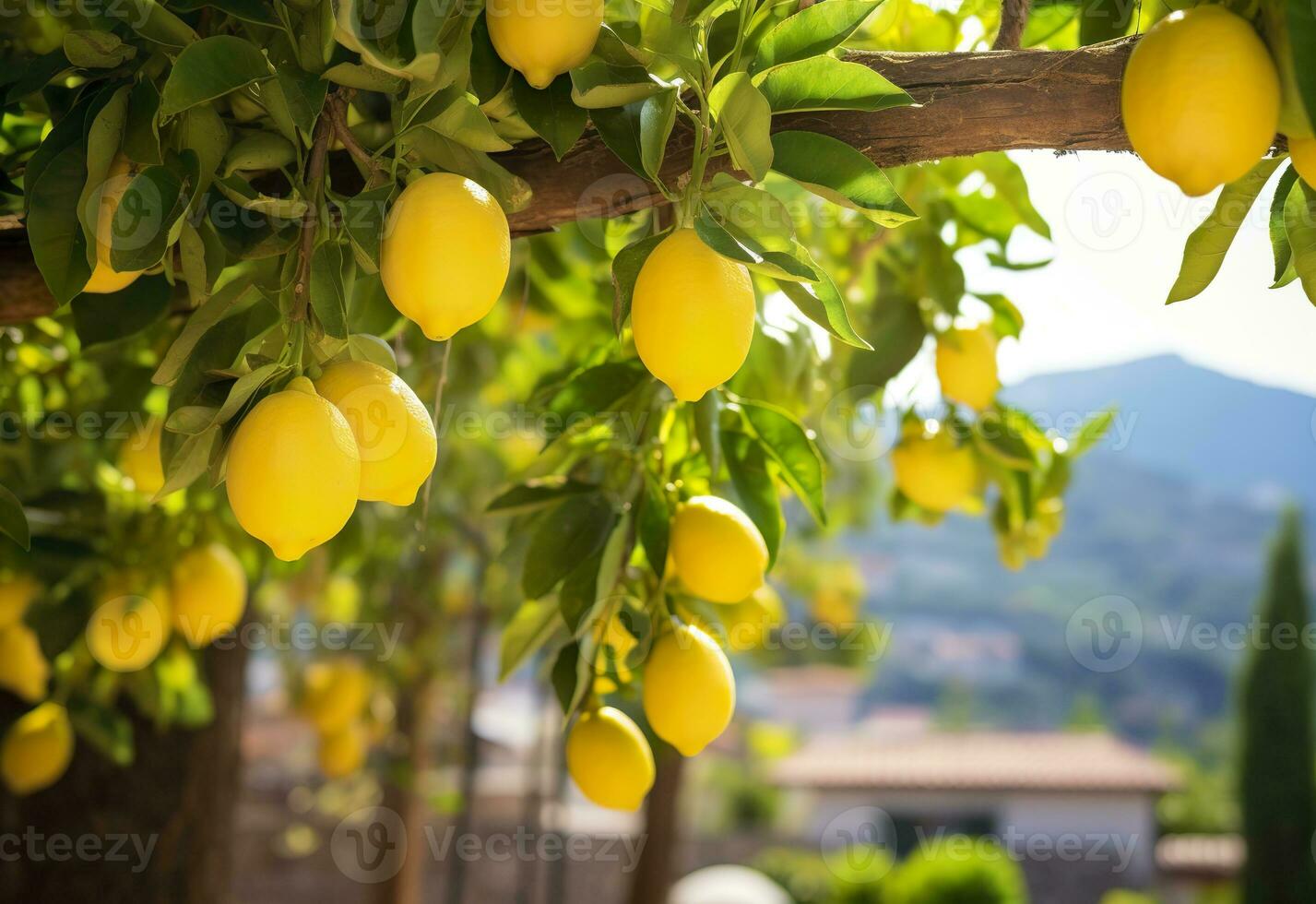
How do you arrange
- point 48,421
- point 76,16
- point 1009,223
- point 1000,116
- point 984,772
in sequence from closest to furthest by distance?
point 1000,116 → point 76,16 → point 1009,223 → point 48,421 → point 984,772

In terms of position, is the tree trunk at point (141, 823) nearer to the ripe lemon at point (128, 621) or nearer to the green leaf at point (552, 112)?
the ripe lemon at point (128, 621)

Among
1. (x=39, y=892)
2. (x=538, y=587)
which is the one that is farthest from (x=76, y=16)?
(x=39, y=892)

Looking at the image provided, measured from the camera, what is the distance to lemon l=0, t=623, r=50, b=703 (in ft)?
5.34

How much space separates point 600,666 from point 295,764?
42.8 feet

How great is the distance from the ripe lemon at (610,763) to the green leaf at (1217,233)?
0.52 m

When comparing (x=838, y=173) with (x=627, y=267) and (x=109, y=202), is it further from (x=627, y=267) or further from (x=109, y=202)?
(x=109, y=202)

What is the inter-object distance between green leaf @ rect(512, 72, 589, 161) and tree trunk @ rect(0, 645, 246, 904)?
177cm

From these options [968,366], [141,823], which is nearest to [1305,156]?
[968,366]

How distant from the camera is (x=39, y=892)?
1983mm

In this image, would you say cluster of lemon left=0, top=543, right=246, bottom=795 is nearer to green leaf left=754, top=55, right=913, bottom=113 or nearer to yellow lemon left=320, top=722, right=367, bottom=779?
green leaf left=754, top=55, right=913, bottom=113

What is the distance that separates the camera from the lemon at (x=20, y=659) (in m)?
1.63

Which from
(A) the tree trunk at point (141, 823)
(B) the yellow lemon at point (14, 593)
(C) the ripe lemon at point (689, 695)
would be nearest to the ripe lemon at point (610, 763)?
(C) the ripe lemon at point (689, 695)

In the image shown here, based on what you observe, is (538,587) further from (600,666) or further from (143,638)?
(143,638)

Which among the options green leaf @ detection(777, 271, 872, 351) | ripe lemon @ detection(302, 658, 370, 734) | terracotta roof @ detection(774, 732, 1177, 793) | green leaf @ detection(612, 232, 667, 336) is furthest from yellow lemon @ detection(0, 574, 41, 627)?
terracotta roof @ detection(774, 732, 1177, 793)
